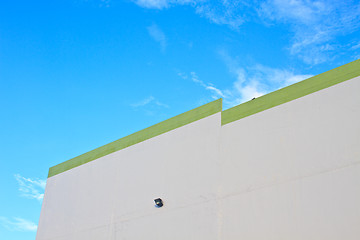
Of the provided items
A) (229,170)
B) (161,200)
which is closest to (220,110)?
(229,170)

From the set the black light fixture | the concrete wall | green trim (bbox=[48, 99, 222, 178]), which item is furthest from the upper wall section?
the black light fixture

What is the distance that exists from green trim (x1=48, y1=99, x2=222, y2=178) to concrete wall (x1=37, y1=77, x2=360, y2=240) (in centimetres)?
22

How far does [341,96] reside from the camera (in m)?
10.3

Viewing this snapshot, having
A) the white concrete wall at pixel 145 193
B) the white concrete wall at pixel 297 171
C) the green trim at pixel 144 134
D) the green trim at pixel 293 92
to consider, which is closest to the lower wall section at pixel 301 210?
the white concrete wall at pixel 297 171

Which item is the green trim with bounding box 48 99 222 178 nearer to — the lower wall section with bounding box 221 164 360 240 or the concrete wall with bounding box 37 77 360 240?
the concrete wall with bounding box 37 77 360 240

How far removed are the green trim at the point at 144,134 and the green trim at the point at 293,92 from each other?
0.66m

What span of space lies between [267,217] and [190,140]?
11.9 ft

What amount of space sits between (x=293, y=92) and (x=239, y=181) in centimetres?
277

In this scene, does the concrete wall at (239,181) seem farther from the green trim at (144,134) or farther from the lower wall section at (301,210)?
the green trim at (144,134)

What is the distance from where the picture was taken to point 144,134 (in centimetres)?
1402

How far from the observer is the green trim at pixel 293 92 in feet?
34.7

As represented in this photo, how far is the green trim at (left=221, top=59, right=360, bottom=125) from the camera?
10586 mm

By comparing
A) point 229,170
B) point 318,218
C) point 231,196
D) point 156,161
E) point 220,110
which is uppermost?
point 220,110

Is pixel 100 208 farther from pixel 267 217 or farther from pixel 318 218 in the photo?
pixel 318 218
